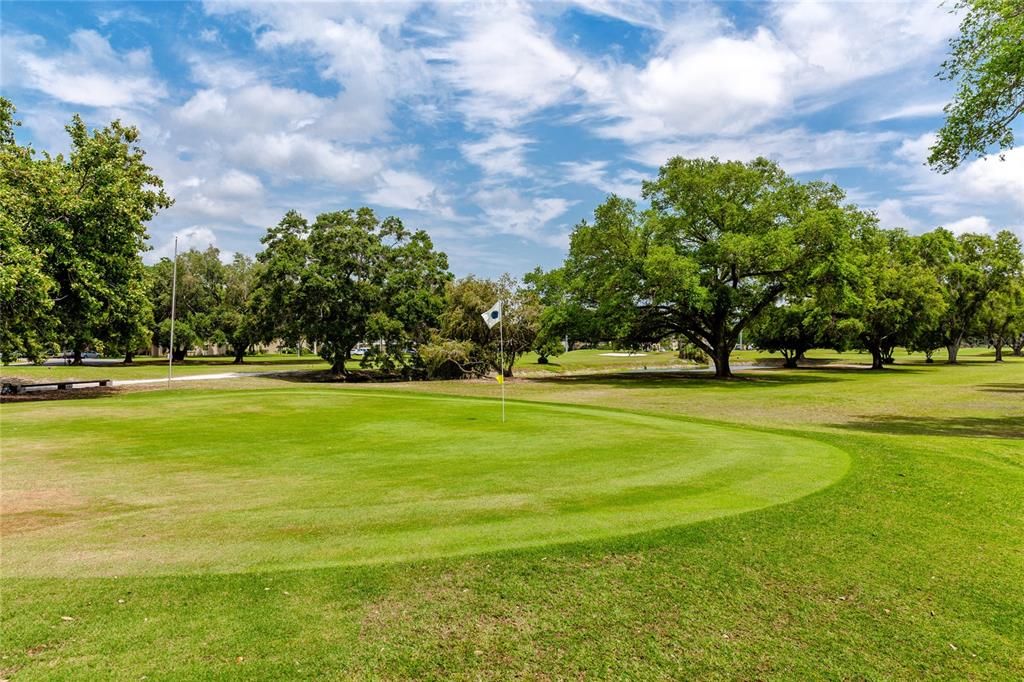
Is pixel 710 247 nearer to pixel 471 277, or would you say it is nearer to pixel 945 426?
pixel 471 277

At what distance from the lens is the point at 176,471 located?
11.7 m

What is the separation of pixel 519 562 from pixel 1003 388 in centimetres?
4203

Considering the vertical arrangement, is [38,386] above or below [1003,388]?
below

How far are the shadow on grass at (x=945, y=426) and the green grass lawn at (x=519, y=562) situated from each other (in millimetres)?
4188

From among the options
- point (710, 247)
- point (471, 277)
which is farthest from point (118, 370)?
point (710, 247)

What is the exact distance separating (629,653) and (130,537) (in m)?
6.26

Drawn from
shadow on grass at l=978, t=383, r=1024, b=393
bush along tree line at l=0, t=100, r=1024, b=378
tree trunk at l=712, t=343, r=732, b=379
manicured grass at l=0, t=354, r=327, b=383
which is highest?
bush along tree line at l=0, t=100, r=1024, b=378

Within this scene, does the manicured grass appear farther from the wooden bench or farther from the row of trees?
the row of trees

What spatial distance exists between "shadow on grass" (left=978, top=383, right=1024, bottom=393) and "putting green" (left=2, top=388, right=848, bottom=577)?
27326 millimetres

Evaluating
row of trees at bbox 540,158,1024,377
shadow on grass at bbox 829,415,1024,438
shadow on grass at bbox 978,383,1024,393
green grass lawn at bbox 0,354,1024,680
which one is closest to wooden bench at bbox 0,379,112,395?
green grass lawn at bbox 0,354,1024,680

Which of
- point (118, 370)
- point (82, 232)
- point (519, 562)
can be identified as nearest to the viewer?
point (519, 562)

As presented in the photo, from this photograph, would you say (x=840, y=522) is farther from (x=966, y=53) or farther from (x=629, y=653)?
(x=966, y=53)

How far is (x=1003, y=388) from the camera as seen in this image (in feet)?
116

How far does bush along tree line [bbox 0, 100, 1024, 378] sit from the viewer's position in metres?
29.4
